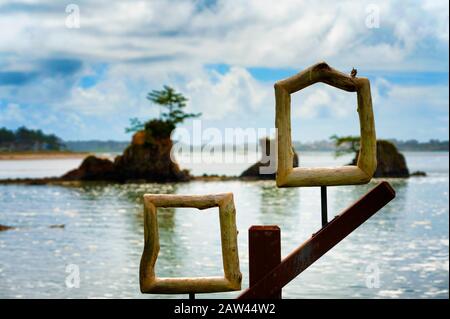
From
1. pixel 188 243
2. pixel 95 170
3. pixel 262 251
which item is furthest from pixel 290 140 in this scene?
pixel 95 170

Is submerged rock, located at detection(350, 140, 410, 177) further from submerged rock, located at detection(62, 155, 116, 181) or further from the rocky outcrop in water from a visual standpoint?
submerged rock, located at detection(62, 155, 116, 181)

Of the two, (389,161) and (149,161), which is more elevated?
(149,161)

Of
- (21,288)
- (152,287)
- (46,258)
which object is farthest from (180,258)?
(152,287)

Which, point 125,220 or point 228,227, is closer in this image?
point 228,227

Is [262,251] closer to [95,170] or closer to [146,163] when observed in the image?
[146,163]

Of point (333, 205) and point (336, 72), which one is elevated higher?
point (336, 72)

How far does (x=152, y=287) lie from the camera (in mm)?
4004

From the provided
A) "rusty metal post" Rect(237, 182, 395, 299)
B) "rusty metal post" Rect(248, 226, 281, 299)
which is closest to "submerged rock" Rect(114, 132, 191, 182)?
"rusty metal post" Rect(248, 226, 281, 299)

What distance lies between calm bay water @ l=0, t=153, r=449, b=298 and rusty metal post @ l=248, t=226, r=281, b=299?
7.15 meters

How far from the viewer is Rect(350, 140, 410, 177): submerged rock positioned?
2387 inches

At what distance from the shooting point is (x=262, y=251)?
4.10 metres

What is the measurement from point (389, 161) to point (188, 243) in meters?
35.1

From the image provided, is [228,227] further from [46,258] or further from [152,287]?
[46,258]

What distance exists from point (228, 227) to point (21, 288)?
58.6 ft
